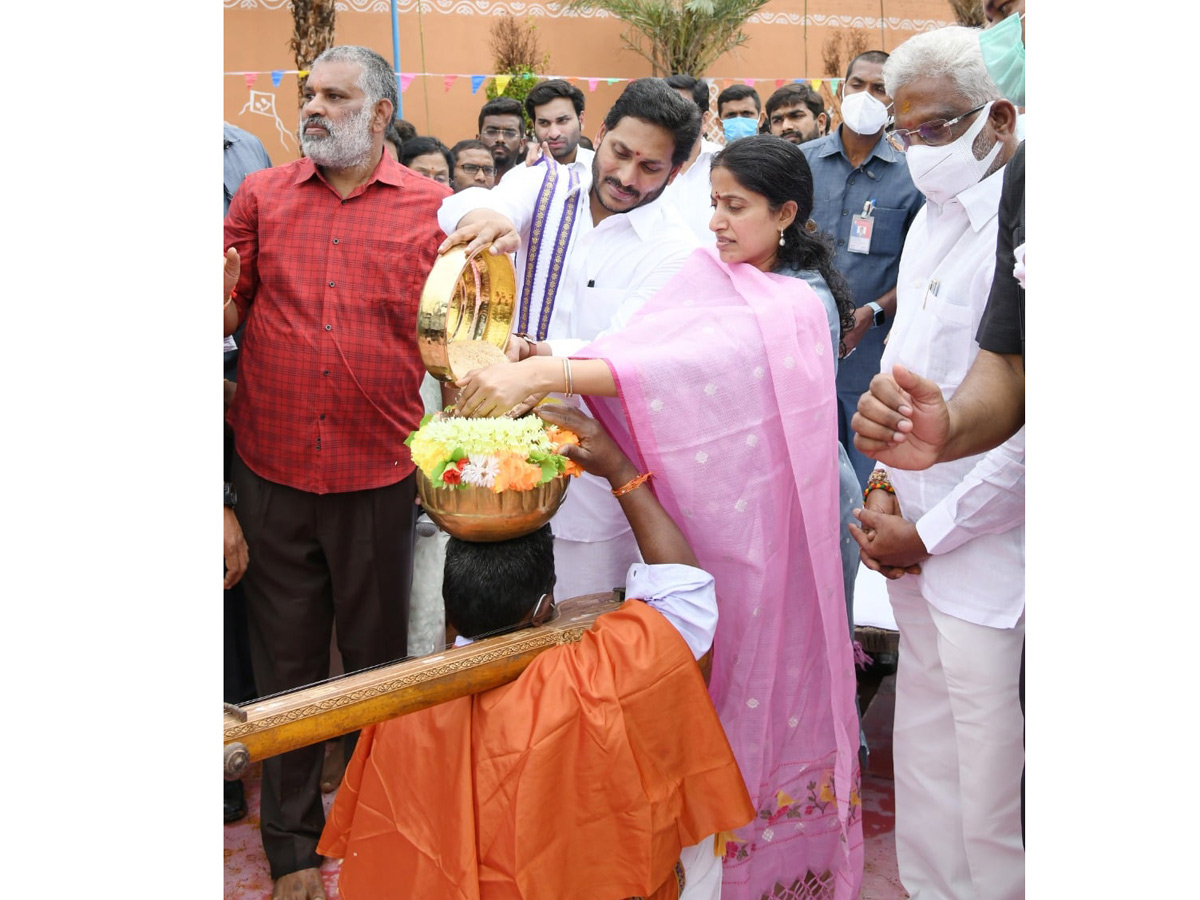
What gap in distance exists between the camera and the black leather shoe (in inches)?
143

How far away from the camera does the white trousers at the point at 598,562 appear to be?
300 centimetres

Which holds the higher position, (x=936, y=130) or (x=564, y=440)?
(x=936, y=130)

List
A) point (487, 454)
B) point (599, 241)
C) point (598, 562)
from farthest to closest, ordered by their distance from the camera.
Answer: point (599, 241)
point (598, 562)
point (487, 454)

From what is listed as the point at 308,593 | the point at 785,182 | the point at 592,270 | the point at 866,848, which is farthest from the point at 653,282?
the point at 866,848

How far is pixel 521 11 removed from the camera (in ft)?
50.9

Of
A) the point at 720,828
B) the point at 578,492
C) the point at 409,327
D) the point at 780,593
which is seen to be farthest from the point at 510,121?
the point at 720,828

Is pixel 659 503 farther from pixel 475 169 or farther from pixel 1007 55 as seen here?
pixel 475 169

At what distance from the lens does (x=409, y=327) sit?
11.0ft

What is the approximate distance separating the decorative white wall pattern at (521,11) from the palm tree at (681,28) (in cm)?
25

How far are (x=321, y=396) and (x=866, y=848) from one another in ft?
7.16

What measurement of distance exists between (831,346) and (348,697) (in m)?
1.54

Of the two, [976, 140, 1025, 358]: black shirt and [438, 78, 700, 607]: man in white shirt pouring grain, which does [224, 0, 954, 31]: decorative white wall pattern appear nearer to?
[438, 78, 700, 607]: man in white shirt pouring grain

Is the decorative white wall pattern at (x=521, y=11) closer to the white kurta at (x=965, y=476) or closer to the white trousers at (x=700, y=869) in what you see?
the white kurta at (x=965, y=476)

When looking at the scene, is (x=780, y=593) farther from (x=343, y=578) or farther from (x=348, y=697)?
(x=343, y=578)
